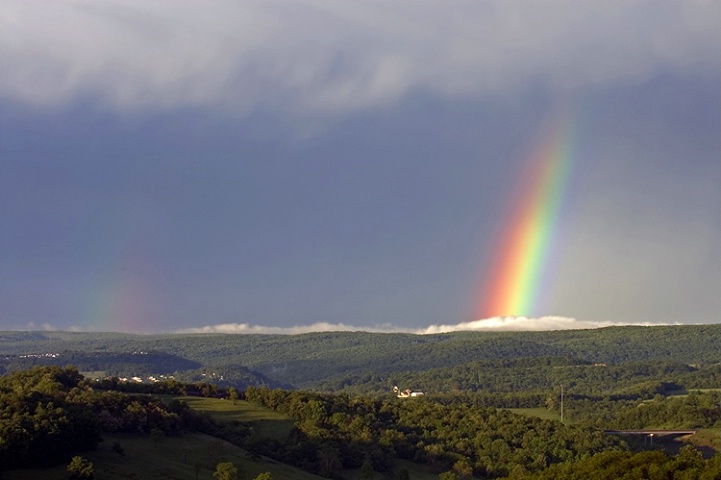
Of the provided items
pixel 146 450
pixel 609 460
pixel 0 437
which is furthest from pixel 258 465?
pixel 609 460

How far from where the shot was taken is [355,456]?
111875 mm

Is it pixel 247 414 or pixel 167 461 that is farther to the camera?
pixel 247 414

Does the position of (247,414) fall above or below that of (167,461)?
above

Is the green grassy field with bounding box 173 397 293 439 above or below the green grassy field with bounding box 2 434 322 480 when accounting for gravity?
above

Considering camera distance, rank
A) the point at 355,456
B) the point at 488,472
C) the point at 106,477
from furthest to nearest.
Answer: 1. the point at 488,472
2. the point at 355,456
3. the point at 106,477

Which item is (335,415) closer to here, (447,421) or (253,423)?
(253,423)

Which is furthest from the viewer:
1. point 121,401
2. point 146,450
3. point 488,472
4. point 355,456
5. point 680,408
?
point 680,408

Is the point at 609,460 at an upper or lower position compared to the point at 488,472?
upper

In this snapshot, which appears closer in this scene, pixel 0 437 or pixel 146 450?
pixel 0 437

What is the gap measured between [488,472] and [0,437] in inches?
2777

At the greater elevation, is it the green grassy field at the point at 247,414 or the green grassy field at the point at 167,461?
the green grassy field at the point at 247,414

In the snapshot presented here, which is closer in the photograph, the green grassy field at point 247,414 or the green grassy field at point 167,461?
the green grassy field at point 167,461

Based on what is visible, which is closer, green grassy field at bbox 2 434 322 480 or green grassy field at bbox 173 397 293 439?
green grassy field at bbox 2 434 322 480

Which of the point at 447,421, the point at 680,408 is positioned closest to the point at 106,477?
the point at 447,421
